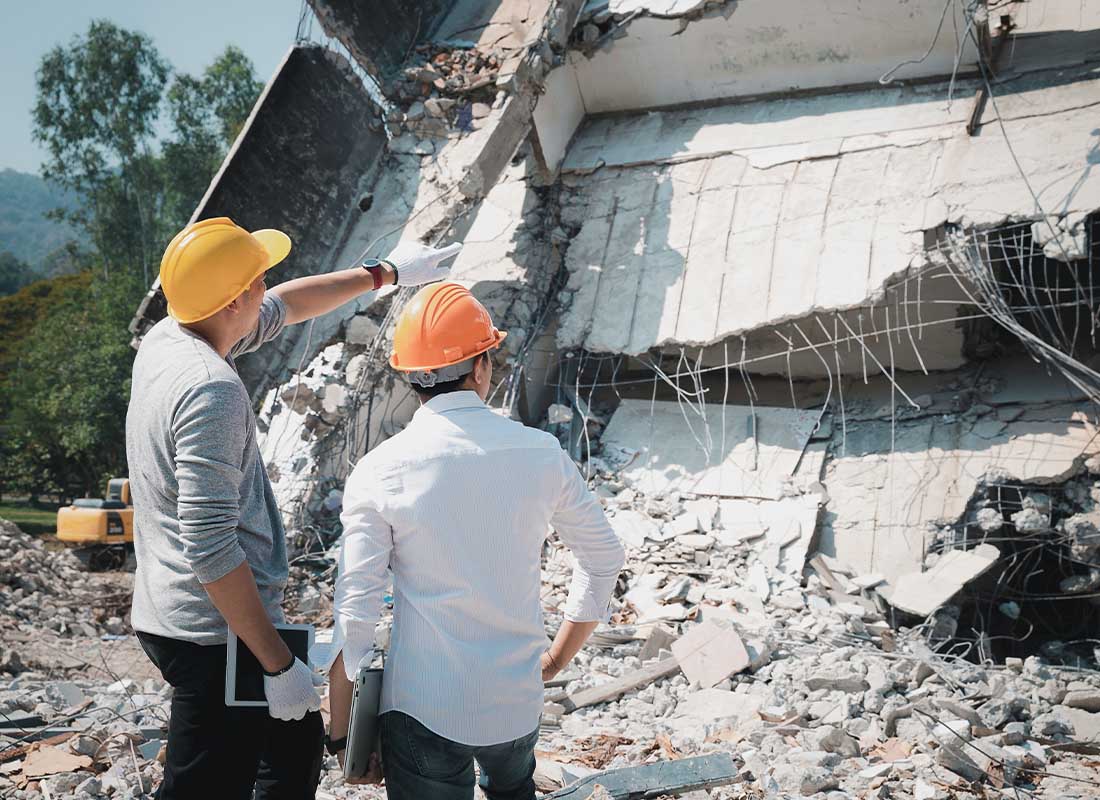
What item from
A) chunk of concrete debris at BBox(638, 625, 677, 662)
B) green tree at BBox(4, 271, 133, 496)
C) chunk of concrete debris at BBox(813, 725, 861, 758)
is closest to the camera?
chunk of concrete debris at BBox(813, 725, 861, 758)

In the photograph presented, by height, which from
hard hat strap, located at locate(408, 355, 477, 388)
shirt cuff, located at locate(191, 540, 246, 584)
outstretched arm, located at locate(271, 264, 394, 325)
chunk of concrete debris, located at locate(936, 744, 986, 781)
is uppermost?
outstretched arm, located at locate(271, 264, 394, 325)

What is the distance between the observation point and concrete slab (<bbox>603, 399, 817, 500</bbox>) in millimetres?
6023

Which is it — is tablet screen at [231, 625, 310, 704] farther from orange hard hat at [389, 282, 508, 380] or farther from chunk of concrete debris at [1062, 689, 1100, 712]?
chunk of concrete debris at [1062, 689, 1100, 712]

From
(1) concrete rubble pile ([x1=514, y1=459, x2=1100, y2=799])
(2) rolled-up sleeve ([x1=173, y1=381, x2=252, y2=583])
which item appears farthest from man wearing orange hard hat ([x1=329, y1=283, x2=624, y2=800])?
(1) concrete rubble pile ([x1=514, y1=459, x2=1100, y2=799])

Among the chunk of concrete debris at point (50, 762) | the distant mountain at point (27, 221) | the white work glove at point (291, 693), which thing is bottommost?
the chunk of concrete debris at point (50, 762)

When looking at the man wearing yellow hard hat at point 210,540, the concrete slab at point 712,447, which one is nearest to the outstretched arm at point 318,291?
the man wearing yellow hard hat at point 210,540

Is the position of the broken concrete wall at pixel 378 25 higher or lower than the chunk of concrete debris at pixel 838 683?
higher

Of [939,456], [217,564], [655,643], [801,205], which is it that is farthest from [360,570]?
[801,205]

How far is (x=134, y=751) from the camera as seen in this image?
324 cm

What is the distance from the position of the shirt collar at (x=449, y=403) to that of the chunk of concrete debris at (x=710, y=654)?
286 centimetres

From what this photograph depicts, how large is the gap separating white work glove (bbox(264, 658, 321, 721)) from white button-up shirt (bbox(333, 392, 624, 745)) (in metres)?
0.20

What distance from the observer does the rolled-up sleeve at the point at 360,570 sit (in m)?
1.78

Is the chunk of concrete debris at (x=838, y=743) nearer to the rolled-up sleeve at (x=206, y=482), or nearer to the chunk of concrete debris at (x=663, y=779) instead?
the chunk of concrete debris at (x=663, y=779)

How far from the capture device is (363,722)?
180 cm
